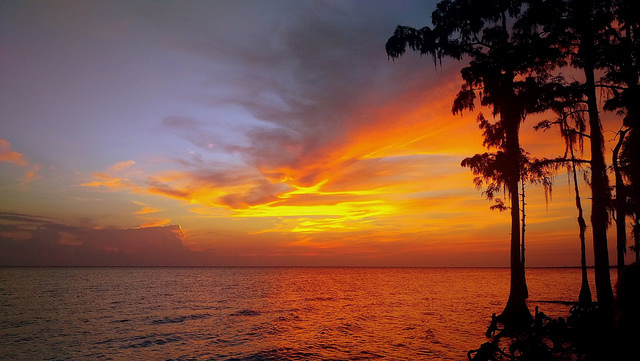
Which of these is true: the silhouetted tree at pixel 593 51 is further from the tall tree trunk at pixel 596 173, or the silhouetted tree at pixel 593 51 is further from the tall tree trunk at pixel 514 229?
the tall tree trunk at pixel 514 229

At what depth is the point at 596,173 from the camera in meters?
16.5

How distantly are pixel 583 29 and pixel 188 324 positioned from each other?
39.1 m

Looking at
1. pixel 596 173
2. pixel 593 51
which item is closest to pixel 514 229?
pixel 596 173

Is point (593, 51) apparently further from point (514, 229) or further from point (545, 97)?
point (514, 229)

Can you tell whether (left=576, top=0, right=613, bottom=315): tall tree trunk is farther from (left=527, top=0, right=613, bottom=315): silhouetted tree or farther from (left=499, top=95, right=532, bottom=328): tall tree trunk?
(left=499, top=95, right=532, bottom=328): tall tree trunk

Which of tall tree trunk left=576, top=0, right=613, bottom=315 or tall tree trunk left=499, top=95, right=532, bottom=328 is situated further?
tall tree trunk left=499, top=95, right=532, bottom=328

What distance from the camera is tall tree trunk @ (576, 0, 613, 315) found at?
16391mm

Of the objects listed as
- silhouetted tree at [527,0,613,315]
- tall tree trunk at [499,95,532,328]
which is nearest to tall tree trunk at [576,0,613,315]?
silhouetted tree at [527,0,613,315]

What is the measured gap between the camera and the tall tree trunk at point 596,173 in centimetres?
1639

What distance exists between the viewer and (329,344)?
25.0 m

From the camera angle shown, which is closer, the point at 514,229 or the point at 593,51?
the point at 593,51

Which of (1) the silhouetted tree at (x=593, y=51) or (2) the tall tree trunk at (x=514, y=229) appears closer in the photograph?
(1) the silhouetted tree at (x=593, y=51)

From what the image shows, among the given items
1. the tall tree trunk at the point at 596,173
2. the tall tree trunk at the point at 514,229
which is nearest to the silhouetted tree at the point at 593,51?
the tall tree trunk at the point at 596,173

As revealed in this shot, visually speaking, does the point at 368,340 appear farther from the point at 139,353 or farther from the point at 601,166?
the point at 601,166
